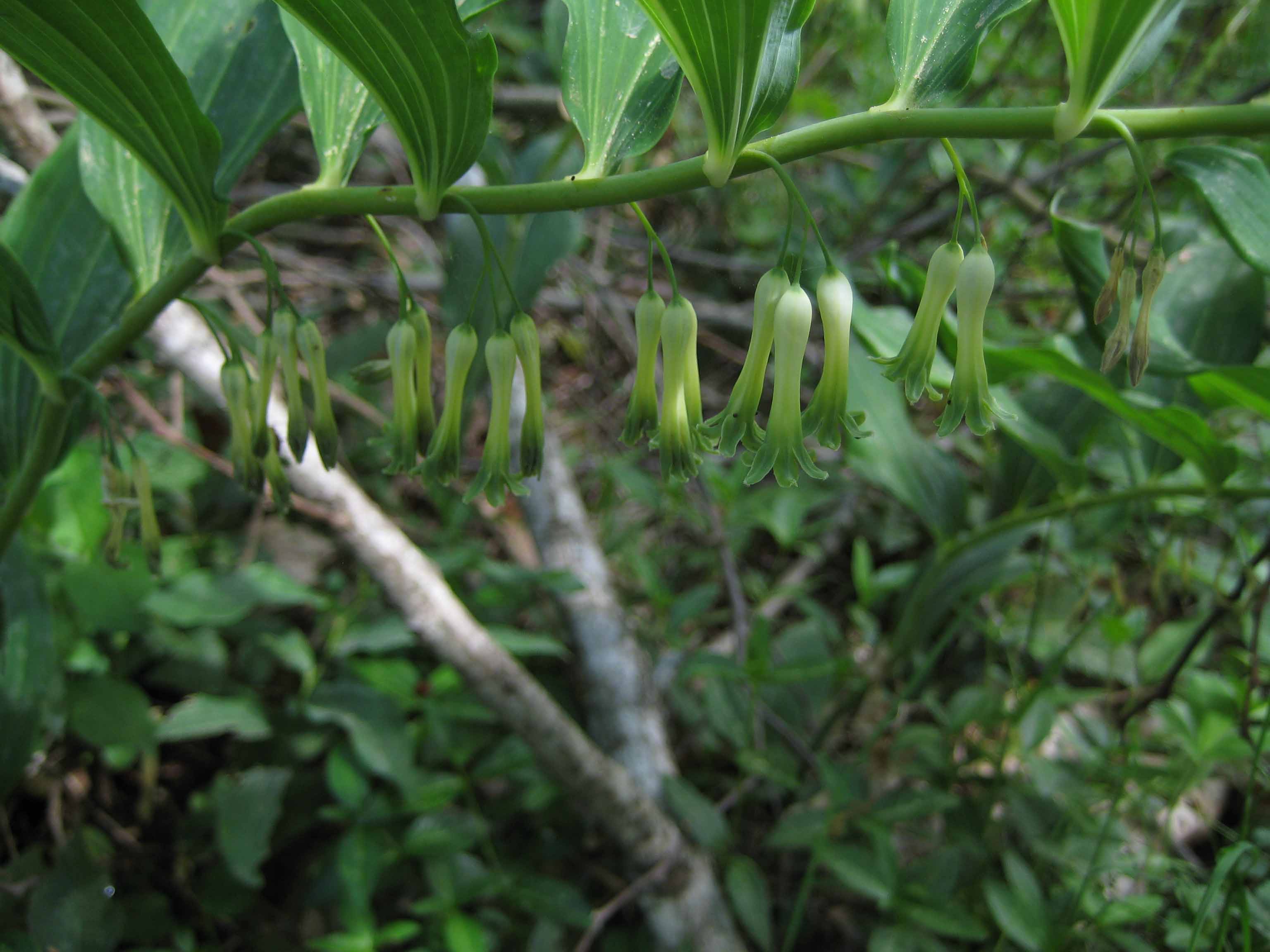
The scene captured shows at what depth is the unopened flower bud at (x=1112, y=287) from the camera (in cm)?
90

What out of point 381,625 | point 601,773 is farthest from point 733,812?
point 381,625

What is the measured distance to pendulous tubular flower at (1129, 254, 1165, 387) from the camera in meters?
0.89

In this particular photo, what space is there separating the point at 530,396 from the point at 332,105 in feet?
1.62

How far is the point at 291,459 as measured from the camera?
6.16 feet

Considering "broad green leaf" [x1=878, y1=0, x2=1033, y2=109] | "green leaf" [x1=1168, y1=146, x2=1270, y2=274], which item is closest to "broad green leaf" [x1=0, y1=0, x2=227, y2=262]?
"broad green leaf" [x1=878, y1=0, x2=1033, y2=109]

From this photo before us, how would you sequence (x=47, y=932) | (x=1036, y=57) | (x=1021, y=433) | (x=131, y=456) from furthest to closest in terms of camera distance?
(x=1036, y=57) → (x=1021, y=433) → (x=47, y=932) → (x=131, y=456)

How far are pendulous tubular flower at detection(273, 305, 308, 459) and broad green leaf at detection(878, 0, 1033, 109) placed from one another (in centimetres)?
77

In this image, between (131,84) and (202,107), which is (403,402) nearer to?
(131,84)

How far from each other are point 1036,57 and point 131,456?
363 cm

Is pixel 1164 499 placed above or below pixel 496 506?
below

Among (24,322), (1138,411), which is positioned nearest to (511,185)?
(24,322)

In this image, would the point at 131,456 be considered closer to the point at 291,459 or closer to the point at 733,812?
the point at 291,459

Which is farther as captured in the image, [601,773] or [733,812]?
[733,812]

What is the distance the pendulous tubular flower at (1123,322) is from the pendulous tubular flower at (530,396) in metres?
0.66
